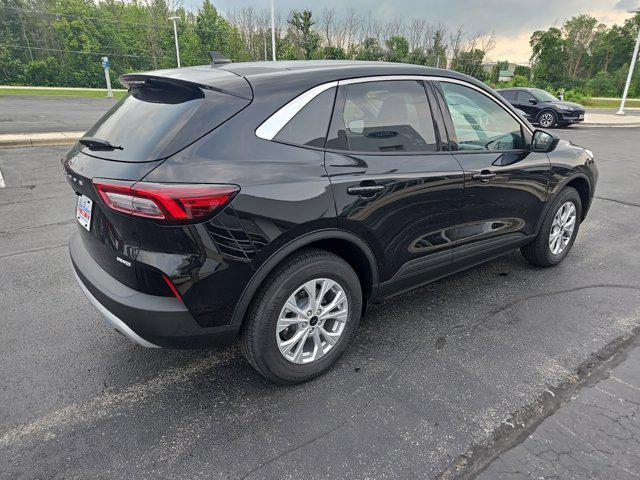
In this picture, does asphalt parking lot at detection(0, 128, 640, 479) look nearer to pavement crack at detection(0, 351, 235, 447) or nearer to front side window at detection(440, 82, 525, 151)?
pavement crack at detection(0, 351, 235, 447)

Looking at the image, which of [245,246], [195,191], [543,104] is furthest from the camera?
[543,104]

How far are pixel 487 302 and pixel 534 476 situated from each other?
5.77 feet

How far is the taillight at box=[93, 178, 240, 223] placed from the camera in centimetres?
197

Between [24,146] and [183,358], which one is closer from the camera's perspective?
[183,358]

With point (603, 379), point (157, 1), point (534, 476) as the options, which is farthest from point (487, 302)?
point (157, 1)

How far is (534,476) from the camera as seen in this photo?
2.03 meters

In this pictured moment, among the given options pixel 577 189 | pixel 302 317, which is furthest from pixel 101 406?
pixel 577 189

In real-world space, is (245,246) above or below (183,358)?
above

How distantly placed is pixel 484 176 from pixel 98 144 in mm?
2569

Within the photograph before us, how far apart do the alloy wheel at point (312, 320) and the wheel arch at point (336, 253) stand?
8.4 inches

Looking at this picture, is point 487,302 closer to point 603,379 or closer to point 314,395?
point 603,379

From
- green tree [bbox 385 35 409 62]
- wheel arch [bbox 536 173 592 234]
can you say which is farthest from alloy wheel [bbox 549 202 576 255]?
green tree [bbox 385 35 409 62]

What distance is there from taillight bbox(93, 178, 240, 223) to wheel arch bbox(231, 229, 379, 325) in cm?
42

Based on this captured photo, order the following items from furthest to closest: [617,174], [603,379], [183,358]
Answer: [617,174], [183,358], [603,379]
